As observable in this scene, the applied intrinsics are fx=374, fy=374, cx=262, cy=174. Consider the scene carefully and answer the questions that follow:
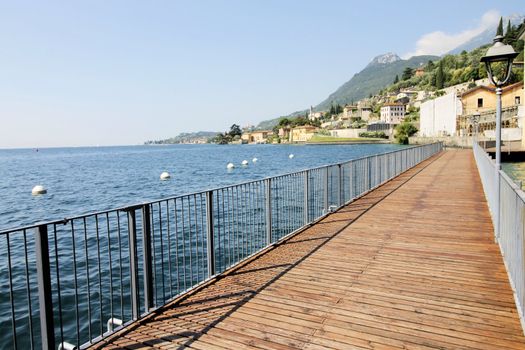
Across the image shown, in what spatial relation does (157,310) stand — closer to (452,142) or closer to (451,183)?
(451,183)

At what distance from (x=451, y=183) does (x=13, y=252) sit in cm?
1621

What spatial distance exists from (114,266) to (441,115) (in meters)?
84.0

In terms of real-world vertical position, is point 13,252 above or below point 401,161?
below

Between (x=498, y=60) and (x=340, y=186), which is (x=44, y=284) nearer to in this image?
(x=498, y=60)

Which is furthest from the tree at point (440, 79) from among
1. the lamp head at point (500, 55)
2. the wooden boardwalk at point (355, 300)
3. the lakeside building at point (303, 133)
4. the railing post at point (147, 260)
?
the railing post at point (147, 260)

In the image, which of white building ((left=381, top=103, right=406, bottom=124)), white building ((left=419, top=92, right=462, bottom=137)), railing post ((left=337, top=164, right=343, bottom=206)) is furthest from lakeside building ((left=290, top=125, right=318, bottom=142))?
railing post ((left=337, top=164, right=343, bottom=206))

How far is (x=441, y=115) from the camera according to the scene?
265 feet

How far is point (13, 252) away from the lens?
12484 mm

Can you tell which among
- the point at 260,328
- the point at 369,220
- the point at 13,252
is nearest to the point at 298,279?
the point at 260,328

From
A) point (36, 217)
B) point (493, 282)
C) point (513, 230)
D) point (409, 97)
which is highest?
point (409, 97)

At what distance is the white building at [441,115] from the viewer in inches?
2840

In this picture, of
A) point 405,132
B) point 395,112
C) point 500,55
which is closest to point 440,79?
point 395,112

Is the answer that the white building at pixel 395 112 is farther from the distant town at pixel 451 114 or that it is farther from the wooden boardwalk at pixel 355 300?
the wooden boardwalk at pixel 355 300

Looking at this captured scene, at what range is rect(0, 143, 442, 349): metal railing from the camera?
335 cm
